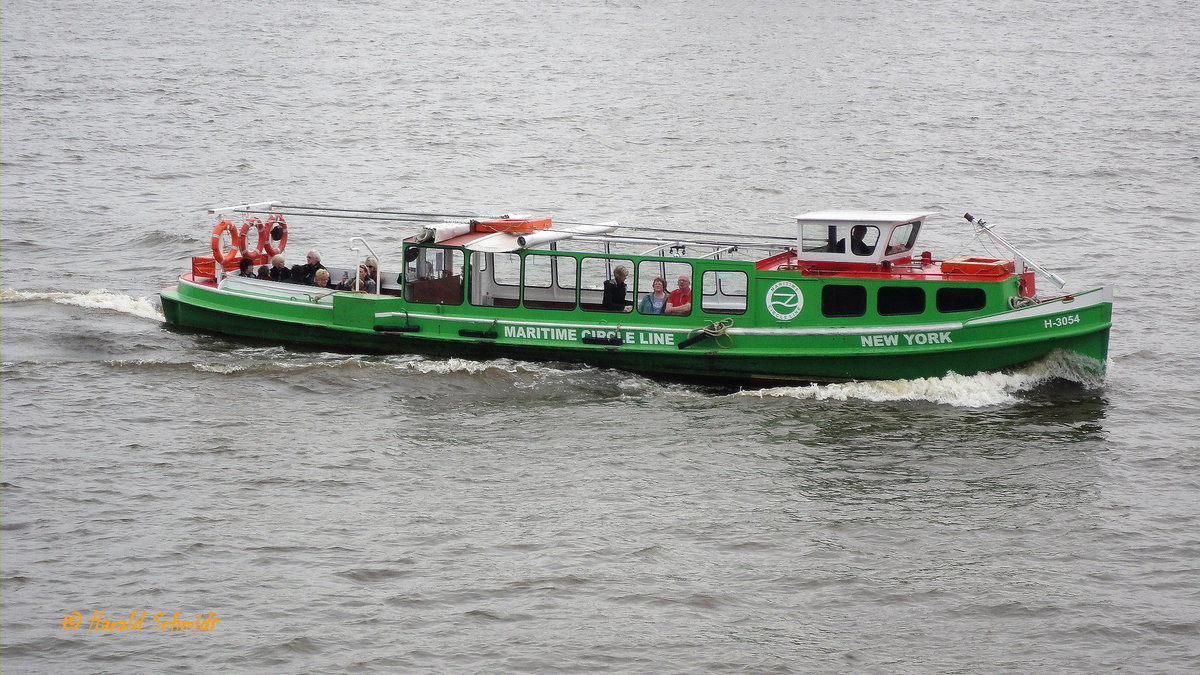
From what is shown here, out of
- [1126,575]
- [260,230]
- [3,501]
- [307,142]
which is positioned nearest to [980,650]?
[1126,575]

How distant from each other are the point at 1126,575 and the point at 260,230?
17843 millimetres

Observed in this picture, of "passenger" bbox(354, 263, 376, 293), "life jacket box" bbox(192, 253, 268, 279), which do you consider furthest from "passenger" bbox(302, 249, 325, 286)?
"life jacket box" bbox(192, 253, 268, 279)

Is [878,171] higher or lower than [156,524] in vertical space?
higher

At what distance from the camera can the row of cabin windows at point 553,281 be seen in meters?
23.8

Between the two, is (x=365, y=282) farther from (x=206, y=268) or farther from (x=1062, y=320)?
(x=1062, y=320)

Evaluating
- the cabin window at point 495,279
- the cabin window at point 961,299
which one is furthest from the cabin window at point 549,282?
the cabin window at point 961,299

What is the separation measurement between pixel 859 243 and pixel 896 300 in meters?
1.19

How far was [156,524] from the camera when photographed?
1852 cm

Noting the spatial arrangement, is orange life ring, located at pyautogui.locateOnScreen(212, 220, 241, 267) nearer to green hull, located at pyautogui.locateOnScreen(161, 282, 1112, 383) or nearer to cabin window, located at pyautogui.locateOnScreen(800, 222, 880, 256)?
green hull, located at pyautogui.locateOnScreen(161, 282, 1112, 383)

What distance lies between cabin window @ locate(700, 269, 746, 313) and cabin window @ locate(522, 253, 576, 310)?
101 inches

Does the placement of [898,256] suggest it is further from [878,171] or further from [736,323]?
[878,171]

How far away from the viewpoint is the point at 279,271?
86.3 feet

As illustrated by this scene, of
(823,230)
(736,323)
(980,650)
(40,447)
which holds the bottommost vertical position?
(980,650)

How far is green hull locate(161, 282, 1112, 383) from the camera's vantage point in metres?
22.2
